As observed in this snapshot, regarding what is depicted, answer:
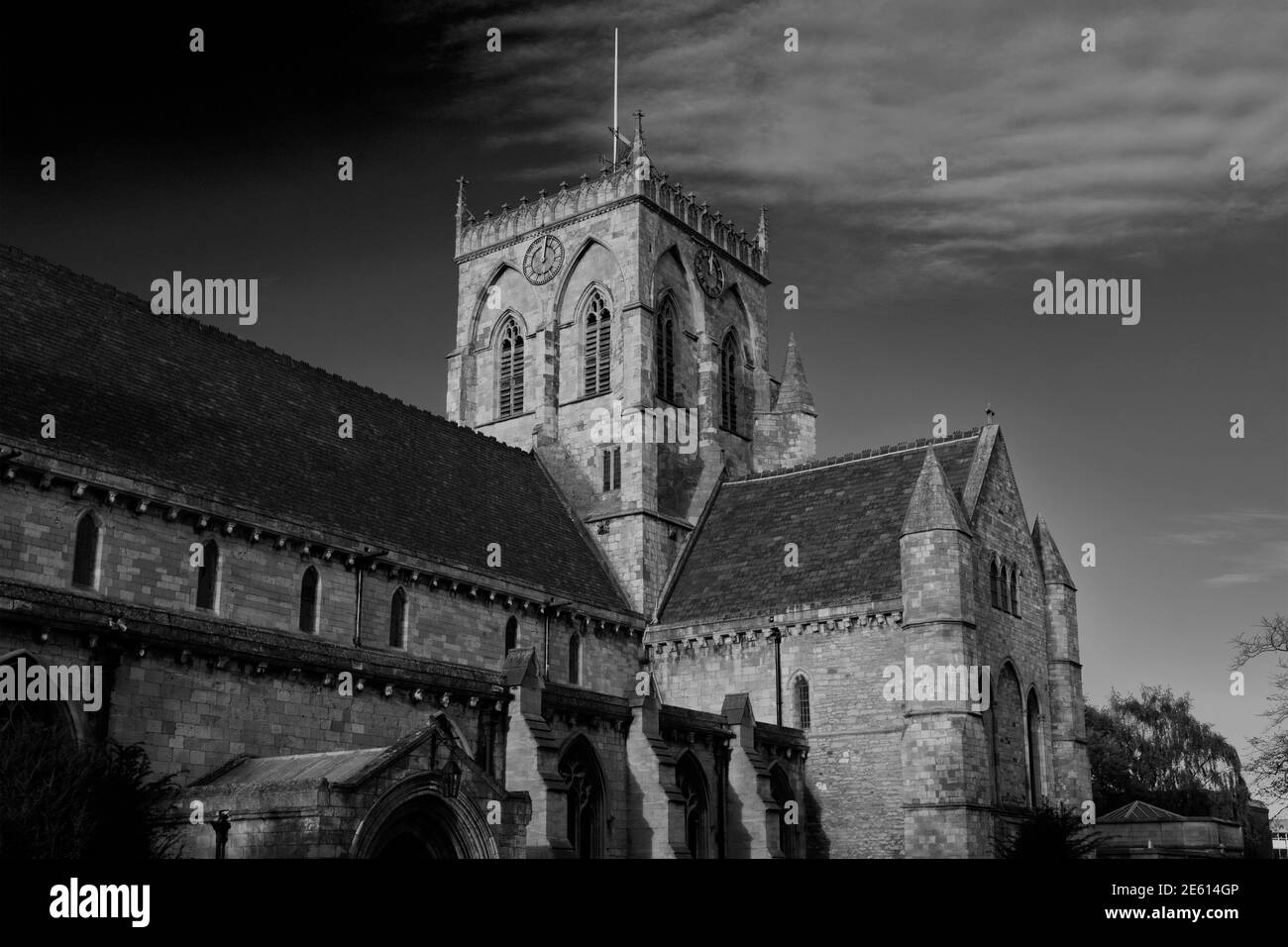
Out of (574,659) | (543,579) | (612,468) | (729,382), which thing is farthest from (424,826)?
(729,382)

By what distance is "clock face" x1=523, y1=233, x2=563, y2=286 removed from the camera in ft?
182

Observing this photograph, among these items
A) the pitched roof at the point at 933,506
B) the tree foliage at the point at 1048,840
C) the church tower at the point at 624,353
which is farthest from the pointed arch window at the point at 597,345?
the tree foliage at the point at 1048,840

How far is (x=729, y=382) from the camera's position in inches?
2259

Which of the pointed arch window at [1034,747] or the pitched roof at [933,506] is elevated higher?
the pitched roof at [933,506]

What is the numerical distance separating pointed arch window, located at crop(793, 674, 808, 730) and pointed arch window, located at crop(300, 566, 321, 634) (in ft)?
48.6

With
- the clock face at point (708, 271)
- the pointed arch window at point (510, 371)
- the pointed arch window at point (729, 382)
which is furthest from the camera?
the clock face at point (708, 271)

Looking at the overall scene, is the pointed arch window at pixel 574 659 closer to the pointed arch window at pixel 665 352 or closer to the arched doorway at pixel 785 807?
the arched doorway at pixel 785 807

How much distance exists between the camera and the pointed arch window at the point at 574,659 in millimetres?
42719

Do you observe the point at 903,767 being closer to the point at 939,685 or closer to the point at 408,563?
the point at 939,685

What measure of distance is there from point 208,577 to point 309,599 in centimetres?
300

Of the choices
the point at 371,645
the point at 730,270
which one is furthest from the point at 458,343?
the point at 371,645

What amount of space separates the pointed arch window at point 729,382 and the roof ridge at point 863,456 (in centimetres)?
331

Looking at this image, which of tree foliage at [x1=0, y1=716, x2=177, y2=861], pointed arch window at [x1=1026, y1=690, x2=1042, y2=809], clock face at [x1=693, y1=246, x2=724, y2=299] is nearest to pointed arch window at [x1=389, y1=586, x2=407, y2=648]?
tree foliage at [x1=0, y1=716, x2=177, y2=861]
